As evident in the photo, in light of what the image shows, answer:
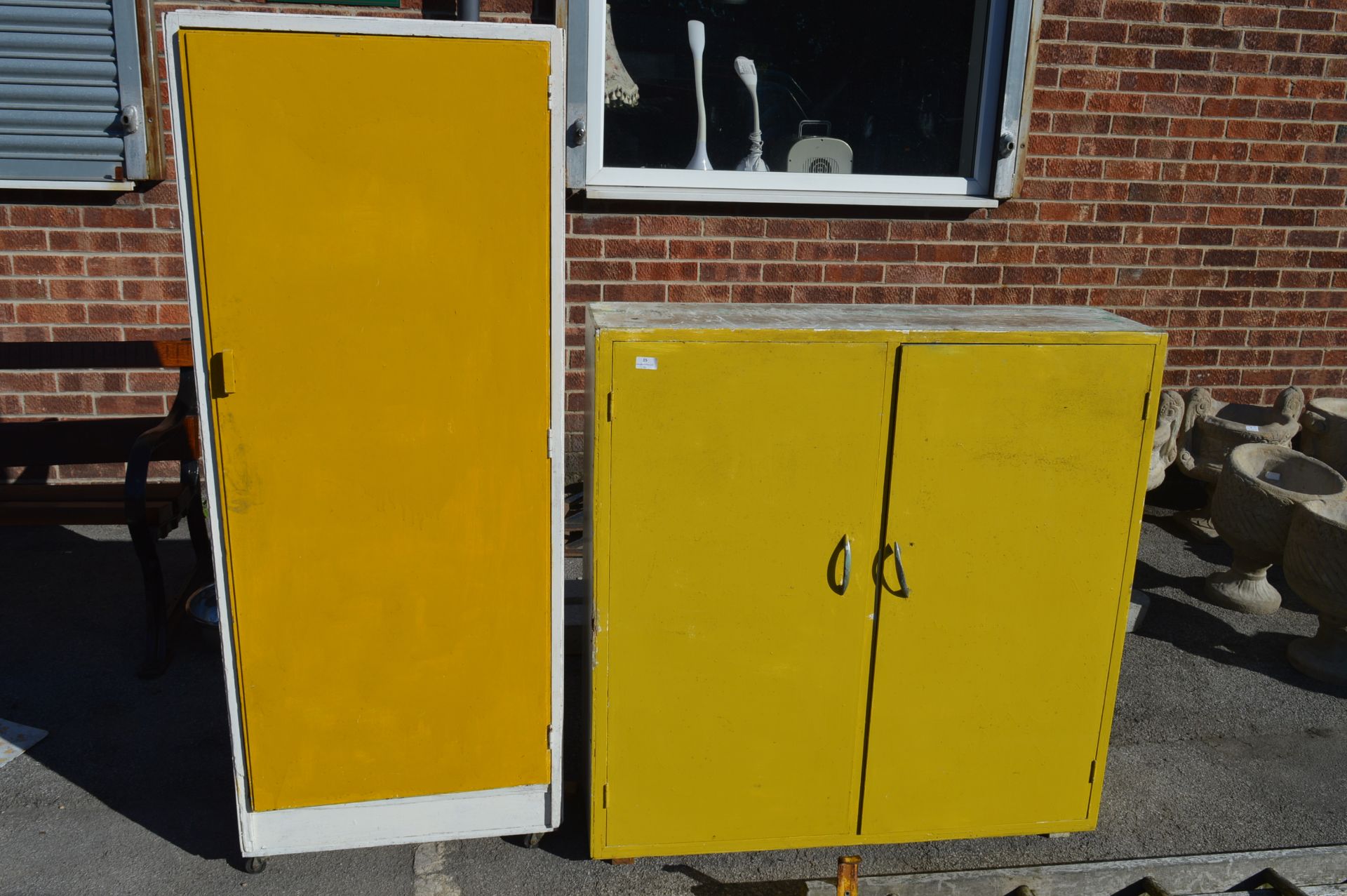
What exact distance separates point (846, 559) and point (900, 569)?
151 mm

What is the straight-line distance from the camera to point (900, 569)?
2812 mm

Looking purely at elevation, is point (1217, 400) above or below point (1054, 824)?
above

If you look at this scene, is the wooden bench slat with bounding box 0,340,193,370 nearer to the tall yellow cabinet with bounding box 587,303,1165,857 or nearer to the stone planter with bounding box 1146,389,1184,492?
the tall yellow cabinet with bounding box 587,303,1165,857

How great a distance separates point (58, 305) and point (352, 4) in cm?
198

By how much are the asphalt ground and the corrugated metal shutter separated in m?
1.81

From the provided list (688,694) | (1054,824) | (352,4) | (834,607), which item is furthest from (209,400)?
(352,4)

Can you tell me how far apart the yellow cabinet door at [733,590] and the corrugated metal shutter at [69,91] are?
3.50m

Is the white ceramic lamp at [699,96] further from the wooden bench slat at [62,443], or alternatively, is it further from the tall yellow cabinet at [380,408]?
the tall yellow cabinet at [380,408]

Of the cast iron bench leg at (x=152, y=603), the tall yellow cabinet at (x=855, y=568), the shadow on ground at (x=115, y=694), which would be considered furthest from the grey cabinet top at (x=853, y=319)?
the cast iron bench leg at (x=152, y=603)

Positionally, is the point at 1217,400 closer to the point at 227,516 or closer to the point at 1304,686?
the point at 1304,686

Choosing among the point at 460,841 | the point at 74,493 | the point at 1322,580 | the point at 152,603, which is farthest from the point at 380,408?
the point at 1322,580

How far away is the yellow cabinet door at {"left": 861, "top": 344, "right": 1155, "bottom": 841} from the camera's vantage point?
2766mm

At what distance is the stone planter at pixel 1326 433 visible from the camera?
5629 mm

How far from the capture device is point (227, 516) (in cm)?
265
